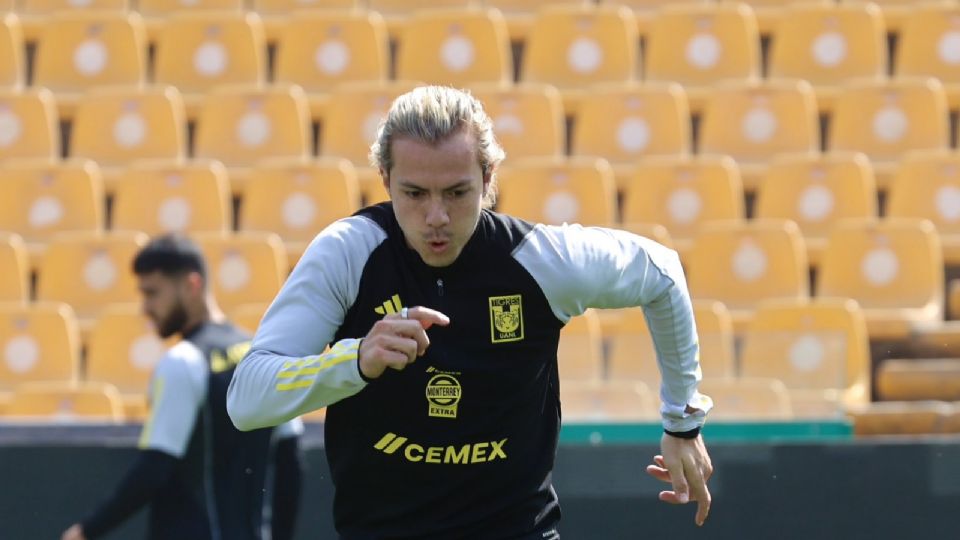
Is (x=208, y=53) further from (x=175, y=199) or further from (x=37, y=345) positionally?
(x=37, y=345)

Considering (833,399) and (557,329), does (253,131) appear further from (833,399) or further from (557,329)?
(557,329)

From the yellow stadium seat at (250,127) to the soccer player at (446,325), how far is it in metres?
5.74

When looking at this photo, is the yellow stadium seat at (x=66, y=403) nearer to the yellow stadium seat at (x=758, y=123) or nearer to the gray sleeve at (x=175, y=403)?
the gray sleeve at (x=175, y=403)

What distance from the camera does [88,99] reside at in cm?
897

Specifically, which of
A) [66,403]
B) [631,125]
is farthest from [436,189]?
[631,125]

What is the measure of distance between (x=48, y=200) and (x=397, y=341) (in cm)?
628

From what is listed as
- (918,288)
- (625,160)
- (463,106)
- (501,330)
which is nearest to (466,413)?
(501,330)

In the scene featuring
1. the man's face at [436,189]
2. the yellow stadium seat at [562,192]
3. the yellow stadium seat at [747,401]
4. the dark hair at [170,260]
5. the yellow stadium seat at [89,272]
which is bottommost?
the yellow stadium seat at [747,401]

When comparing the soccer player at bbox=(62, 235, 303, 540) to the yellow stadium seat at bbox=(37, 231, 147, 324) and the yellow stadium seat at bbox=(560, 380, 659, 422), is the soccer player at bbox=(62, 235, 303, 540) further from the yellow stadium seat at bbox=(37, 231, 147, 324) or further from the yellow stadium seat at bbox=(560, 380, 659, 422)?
the yellow stadium seat at bbox=(37, 231, 147, 324)

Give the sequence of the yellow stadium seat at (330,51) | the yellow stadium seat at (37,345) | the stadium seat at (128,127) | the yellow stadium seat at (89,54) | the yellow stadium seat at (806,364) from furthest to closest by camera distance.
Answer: the yellow stadium seat at (89,54)
the yellow stadium seat at (330,51)
the stadium seat at (128,127)
the yellow stadium seat at (37,345)
the yellow stadium seat at (806,364)

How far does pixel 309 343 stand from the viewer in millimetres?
2738

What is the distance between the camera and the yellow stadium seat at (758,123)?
8453 millimetres

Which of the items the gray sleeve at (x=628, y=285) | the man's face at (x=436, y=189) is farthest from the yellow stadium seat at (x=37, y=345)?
the man's face at (x=436, y=189)

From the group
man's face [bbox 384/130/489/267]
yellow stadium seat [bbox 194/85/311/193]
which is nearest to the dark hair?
man's face [bbox 384/130/489/267]
